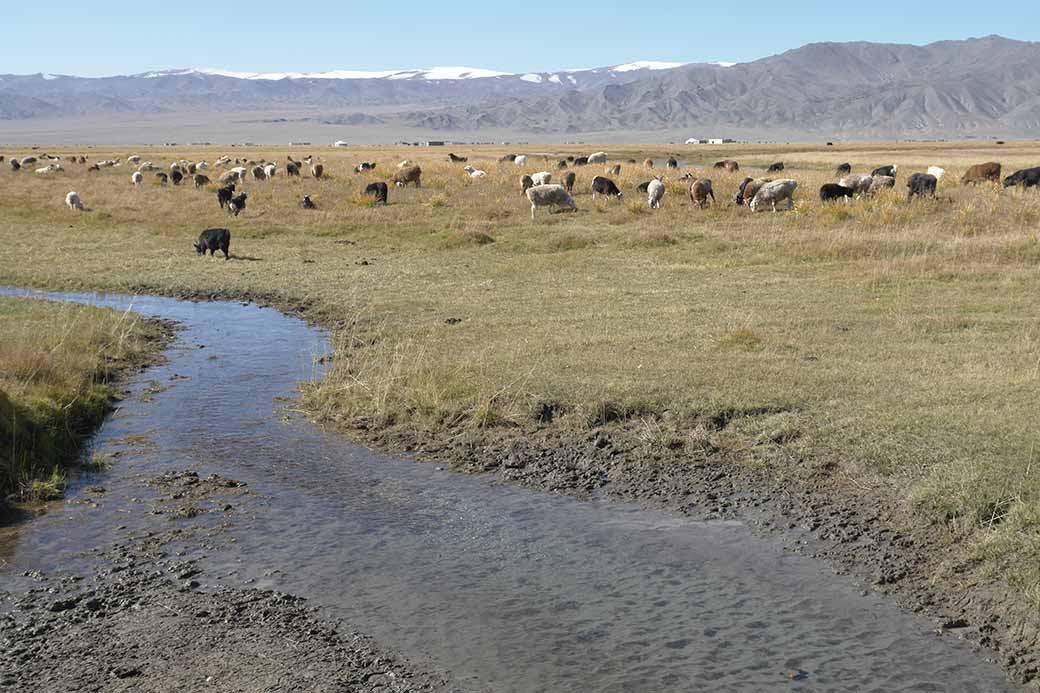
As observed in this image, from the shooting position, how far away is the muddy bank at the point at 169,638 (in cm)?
592

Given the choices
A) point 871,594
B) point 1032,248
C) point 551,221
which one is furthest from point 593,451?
point 551,221

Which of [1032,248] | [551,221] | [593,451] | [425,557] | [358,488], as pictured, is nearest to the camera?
[425,557]

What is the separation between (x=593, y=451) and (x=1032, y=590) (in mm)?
4220

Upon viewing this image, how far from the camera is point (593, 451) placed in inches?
390

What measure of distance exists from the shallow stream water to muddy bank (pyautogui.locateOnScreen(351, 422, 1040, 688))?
21cm

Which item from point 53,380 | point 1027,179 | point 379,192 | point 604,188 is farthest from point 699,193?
point 53,380

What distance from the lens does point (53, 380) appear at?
11680 mm

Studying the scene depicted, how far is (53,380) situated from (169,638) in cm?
628

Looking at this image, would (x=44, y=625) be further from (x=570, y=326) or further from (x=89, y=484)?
(x=570, y=326)

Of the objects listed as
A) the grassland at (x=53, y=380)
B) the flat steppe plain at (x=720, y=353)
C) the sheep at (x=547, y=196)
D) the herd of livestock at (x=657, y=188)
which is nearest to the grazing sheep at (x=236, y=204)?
the herd of livestock at (x=657, y=188)

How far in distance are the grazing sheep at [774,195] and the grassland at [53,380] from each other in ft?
58.4

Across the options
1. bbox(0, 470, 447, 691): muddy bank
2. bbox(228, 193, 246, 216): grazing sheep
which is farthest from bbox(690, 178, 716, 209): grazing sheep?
bbox(0, 470, 447, 691): muddy bank

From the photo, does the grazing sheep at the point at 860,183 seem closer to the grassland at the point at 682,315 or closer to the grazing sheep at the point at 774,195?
the grassland at the point at 682,315

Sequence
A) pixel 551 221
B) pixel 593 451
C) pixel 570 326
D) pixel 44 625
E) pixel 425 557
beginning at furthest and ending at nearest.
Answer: pixel 551 221
pixel 570 326
pixel 593 451
pixel 425 557
pixel 44 625
